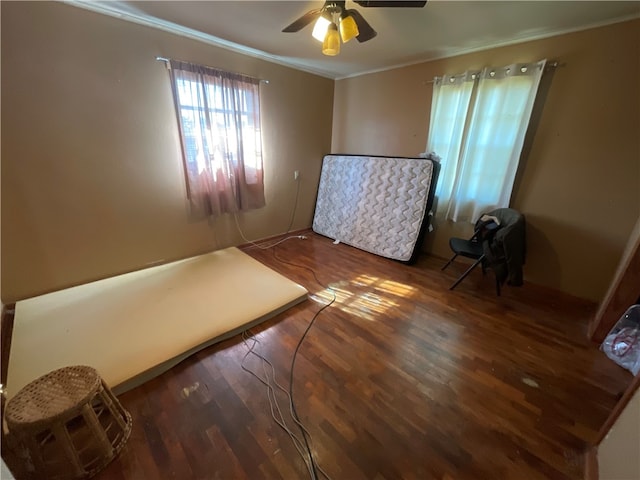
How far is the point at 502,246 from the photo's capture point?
2.28m

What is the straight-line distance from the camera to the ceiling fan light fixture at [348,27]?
68.2 inches

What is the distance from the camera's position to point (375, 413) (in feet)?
4.62

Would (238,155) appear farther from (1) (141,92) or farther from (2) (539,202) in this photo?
(2) (539,202)

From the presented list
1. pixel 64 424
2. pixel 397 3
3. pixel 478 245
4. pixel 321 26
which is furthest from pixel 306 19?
pixel 64 424

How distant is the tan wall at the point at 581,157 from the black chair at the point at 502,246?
35cm

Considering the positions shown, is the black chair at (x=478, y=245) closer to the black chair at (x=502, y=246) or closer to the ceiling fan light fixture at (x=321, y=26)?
the black chair at (x=502, y=246)

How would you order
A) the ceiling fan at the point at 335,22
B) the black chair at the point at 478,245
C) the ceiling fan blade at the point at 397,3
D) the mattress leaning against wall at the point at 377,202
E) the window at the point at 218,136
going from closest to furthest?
the ceiling fan blade at the point at 397,3 < the ceiling fan at the point at 335,22 < the black chair at the point at 478,245 < the window at the point at 218,136 < the mattress leaning against wall at the point at 377,202

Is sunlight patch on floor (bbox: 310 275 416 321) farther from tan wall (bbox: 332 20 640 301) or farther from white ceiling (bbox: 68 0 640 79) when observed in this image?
white ceiling (bbox: 68 0 640 79)

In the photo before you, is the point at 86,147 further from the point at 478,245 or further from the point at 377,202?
the point at 478,245

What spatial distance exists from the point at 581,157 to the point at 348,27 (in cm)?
228

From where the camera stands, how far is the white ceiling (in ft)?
6.22

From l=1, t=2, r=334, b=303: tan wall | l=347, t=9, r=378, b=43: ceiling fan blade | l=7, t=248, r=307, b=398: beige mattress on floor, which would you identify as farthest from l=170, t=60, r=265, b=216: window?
l=347, t=9, r=378, b=43: ceiling fan blade

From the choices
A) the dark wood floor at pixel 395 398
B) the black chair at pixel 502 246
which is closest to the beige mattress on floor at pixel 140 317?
the dark wood floor at pixel 395 398

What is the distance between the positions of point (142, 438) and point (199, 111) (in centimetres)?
272
